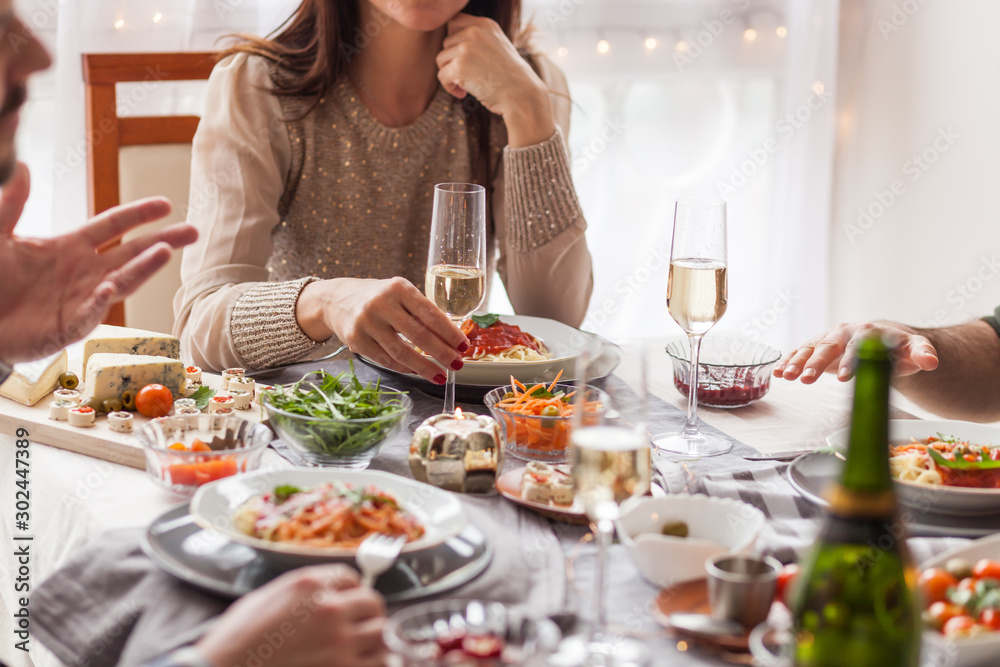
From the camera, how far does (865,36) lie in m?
3.53

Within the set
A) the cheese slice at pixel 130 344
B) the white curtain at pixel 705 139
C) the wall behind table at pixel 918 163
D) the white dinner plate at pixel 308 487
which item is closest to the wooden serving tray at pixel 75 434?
the cheese slice at pixel 130 344

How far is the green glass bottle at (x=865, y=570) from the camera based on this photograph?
2.05 ft

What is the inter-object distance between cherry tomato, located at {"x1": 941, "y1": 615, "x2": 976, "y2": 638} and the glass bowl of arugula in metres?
Result: 0.63

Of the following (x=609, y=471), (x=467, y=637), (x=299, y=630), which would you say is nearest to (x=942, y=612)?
(x=609, y=471)

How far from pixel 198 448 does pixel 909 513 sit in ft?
2.69

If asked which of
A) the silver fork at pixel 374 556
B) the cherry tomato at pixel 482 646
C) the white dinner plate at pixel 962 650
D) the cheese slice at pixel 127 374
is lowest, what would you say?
the white dinner plate at pixel 962 650

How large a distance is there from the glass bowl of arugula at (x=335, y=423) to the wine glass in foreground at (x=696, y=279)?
1.28ft

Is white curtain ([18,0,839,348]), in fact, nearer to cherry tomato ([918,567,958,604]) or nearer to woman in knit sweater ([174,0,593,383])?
woman in knit sweater ([174,0,593,383])

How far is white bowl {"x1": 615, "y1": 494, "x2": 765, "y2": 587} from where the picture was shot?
81cm

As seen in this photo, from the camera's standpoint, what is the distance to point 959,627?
71cm

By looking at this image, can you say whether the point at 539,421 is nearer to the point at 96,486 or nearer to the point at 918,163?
the point at 96,486

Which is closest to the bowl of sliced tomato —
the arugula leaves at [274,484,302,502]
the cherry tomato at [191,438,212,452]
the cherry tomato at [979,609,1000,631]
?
the cherry tomato at [191,438,212,452]

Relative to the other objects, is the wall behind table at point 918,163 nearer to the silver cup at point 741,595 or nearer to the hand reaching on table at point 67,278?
the silver cup at point 741,595

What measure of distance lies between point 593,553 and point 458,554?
14cm
